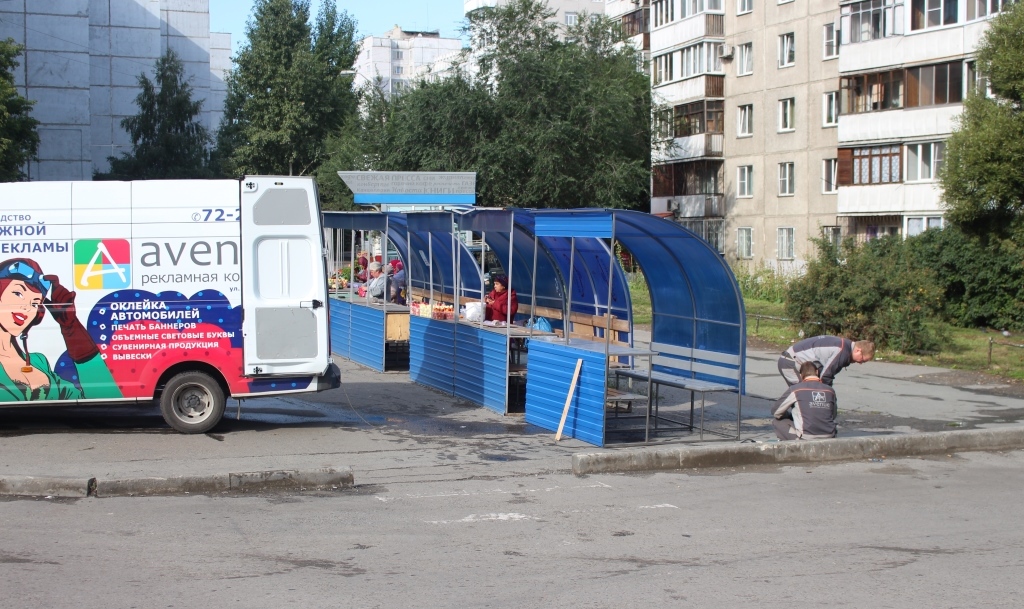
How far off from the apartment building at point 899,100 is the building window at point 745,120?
6647 mm

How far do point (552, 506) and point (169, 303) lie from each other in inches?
203

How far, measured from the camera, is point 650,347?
42.8 feet

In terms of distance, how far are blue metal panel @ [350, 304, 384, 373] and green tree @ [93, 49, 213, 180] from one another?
155 ft

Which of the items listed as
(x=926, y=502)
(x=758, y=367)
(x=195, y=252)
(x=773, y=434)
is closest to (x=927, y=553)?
(x=926, y=502)

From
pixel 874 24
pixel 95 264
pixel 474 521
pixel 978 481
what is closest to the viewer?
pixel 474 521

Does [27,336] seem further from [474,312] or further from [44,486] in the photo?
[474,312]

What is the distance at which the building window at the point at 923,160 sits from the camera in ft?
115

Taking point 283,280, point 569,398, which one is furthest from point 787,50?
point 283,280

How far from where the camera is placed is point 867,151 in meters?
37.8

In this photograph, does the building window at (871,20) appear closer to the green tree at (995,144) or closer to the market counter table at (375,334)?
the green tree at (995,144)

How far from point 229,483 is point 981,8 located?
104ft

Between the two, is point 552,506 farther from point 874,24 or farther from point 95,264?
point 874,24

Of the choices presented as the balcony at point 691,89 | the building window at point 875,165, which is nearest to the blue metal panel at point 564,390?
the building window at point 875,165

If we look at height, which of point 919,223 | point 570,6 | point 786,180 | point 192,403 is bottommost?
point 192,403
